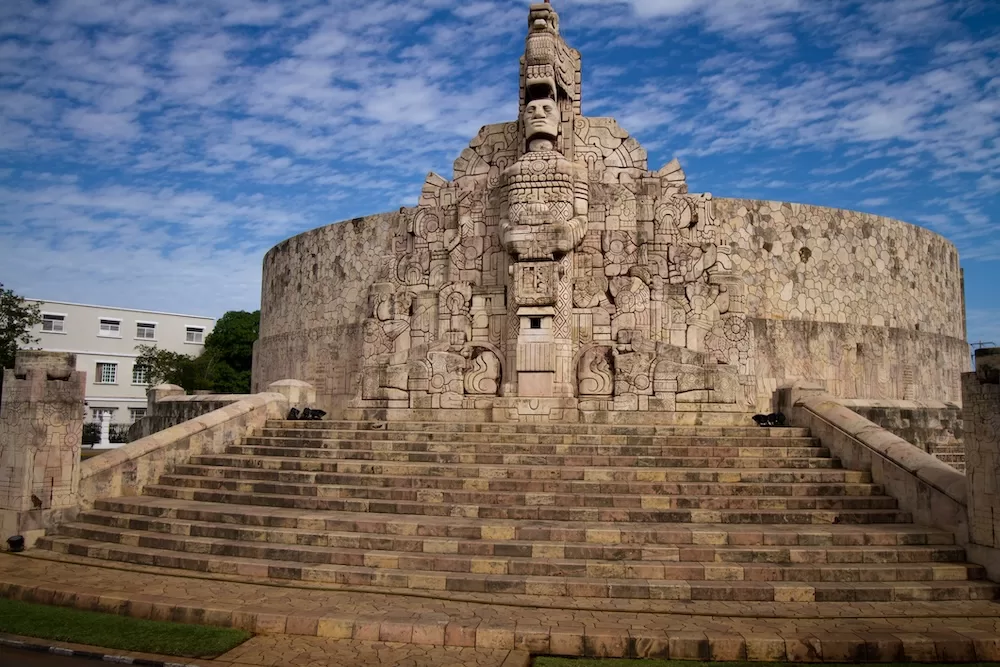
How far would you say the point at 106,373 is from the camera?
38.5m

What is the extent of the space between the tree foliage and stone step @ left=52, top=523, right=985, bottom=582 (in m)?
31.2

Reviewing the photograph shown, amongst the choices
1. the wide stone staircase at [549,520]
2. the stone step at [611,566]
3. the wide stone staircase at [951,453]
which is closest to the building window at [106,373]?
the wide stone staircase at [549,520]

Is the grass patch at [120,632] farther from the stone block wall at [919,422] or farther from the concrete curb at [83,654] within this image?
the stone block wall at [919,422]

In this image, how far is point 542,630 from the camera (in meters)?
5.86

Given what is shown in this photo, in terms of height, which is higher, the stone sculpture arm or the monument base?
the stone sculpture arm

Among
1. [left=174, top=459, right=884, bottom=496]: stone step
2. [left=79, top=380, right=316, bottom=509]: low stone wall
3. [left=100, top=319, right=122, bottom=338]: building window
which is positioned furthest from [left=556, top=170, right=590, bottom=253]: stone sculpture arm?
[left=100, top=319, right=122, bottom=338]: building window

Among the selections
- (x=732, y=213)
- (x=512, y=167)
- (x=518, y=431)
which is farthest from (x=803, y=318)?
(x=518, y=431)

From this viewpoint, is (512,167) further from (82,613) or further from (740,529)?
(82,613)

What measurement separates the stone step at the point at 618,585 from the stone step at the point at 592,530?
72 centimetres

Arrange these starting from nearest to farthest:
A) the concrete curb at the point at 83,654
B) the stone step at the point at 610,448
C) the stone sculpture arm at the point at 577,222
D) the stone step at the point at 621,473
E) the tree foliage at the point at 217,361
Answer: the concrete curb at the point at 83,654 → the stone step at the point at 621,473 → the stone step at the point at 610,448 → the stone sculpture arm at the point at 577,222 → the tree foliage at the point at 217,361

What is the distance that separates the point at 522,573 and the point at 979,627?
403 centimetres

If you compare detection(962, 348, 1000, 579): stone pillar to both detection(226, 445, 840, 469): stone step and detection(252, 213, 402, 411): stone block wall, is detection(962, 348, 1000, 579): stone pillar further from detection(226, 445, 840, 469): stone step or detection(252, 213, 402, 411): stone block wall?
detection(252, 213, 402, 411): stone block wall

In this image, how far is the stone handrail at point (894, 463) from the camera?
26.7 ft

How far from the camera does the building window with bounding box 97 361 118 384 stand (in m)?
38.2
